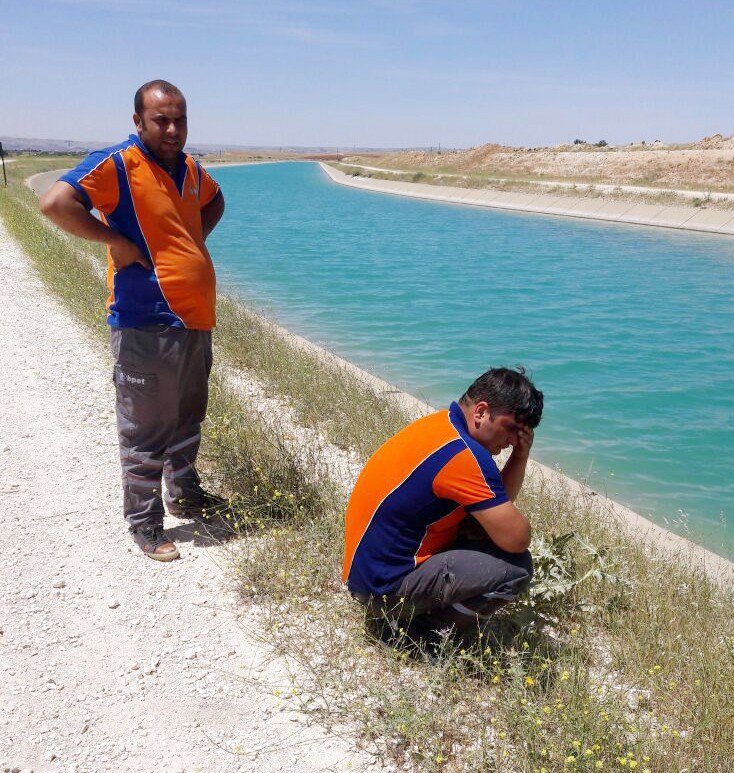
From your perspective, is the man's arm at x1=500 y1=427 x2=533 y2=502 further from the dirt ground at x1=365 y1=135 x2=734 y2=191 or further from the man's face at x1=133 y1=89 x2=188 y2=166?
the dirt ground at x1=365 y1=135 x2=734 y2=191

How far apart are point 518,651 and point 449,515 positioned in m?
0.77

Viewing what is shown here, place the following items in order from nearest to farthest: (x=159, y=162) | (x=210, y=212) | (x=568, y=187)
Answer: (x=159, y=162)
(x=210, y=212)
(x=568, y=187)

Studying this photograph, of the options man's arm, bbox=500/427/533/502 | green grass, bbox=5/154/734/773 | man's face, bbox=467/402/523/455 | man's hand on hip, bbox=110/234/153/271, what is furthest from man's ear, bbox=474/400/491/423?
man's hand on hip, bbox=110/234/153/271

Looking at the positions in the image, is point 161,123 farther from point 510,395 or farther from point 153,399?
point 510,395

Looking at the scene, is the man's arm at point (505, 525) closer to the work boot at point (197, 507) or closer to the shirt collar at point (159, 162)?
the work boot at point (197, 507)

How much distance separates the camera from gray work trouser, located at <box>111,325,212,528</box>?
12.4 feet

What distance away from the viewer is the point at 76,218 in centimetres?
340

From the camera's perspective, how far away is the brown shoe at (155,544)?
387 cm

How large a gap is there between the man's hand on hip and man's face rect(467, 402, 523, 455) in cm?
185

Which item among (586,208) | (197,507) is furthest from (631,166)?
(197,507)

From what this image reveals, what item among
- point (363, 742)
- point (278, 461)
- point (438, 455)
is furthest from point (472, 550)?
point (278, 461)

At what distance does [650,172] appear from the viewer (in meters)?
45.3

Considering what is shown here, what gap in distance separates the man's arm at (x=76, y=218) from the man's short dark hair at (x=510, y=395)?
1.89 meters

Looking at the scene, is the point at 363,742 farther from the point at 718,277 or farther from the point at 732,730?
the point at 718,277
